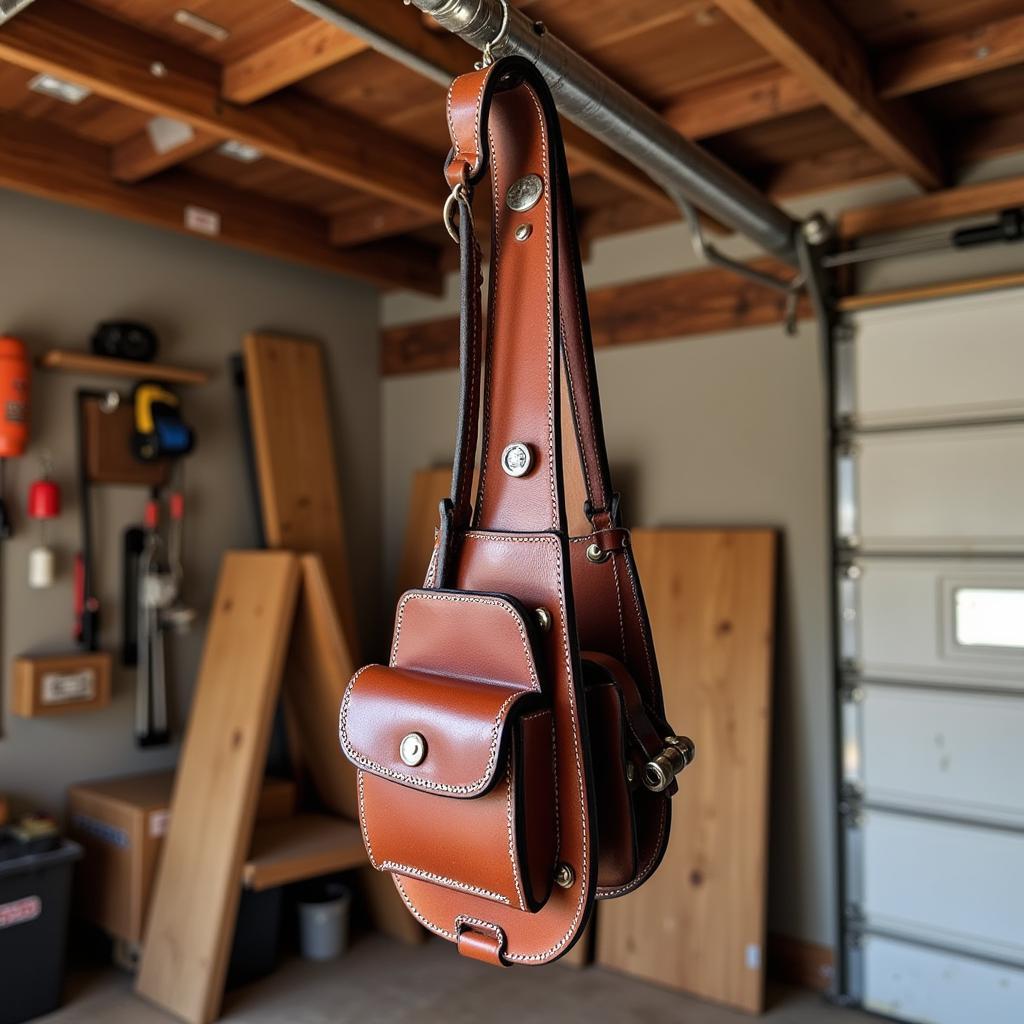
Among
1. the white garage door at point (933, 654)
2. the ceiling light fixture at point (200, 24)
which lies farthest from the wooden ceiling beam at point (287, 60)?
the white garage door at point (933, 654)

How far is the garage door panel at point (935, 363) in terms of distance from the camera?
123 inches

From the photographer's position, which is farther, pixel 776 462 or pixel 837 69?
pixel 776 462

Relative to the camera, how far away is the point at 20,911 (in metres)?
3.20

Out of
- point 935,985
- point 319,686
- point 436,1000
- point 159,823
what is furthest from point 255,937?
point 935,985

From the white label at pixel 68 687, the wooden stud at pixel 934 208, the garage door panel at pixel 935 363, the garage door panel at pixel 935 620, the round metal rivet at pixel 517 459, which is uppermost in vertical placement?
the wooden stud at pixel 934 208

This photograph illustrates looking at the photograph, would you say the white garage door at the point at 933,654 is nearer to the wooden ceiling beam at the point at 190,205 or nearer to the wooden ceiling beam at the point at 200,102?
the wooden ceiling beam at the point at 200,102

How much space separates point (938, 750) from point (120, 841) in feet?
9.48

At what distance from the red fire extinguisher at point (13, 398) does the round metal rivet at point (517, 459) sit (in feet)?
10.4

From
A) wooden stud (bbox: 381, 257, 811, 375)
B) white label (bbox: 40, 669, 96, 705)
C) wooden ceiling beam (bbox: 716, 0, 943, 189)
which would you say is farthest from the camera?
wooden stud (bbox: 381, 257, 811, 375)

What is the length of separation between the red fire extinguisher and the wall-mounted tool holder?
1.64ft

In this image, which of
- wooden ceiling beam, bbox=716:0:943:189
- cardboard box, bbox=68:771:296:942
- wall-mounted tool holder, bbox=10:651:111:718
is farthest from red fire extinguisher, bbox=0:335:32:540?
wooden ceiling beam, bbox=716:0:943:189

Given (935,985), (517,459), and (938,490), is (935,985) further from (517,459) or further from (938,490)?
(517,459)

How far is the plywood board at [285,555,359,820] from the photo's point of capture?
3.79 metres

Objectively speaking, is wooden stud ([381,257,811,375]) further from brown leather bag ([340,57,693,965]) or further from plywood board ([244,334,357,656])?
brown leather bag ([340,57,693,965])
